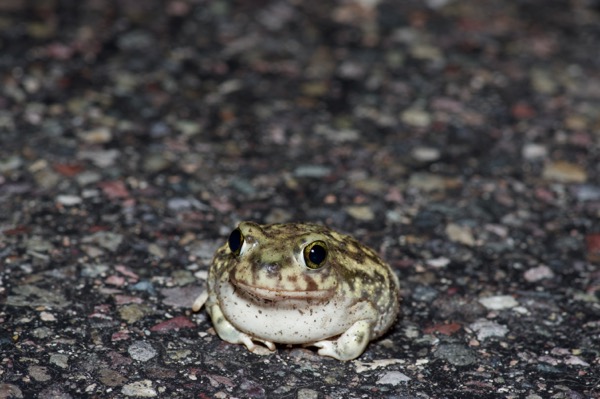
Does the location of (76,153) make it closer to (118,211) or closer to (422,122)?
(118,211)

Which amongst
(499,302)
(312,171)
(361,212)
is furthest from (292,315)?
(312,171)

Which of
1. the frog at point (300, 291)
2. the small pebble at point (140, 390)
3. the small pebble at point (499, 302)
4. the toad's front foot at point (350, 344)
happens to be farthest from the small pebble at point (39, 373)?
the small pebble at point (499, 302)

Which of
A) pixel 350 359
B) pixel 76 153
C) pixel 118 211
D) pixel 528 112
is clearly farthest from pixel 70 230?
pixel 528 112

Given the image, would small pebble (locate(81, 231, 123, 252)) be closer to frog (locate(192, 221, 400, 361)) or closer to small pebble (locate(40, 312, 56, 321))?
small pebble (locate(40, 312, 56, 321))

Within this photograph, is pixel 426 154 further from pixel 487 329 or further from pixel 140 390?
pixel 140 390

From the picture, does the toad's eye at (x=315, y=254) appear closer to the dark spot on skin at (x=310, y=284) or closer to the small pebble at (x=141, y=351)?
the dark spot on skin at (x=310, y=284)

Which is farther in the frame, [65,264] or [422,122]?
[422,122]
